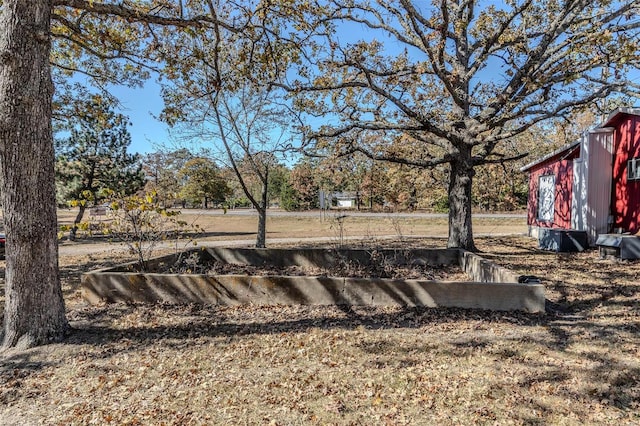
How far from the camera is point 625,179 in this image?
35.1 ft

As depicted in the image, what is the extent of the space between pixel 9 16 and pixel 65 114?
21.7 ft

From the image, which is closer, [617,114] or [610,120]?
[617,114]

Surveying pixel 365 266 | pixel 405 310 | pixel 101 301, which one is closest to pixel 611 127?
pixel 365 266

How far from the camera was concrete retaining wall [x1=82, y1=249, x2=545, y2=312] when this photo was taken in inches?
205

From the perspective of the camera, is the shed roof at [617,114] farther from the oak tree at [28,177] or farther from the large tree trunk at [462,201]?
the oak tree at [28,177]

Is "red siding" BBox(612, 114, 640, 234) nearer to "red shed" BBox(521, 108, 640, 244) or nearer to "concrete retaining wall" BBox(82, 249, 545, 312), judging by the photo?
"red shed" BBox(521, 108, 640, 244)

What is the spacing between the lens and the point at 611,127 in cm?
1122

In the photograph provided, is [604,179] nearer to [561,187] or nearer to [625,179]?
[625,179]

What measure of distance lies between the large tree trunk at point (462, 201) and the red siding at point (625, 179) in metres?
4.02

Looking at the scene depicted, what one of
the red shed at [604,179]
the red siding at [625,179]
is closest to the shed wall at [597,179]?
the red shed at [604,179]

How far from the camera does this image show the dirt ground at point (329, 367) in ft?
9.41

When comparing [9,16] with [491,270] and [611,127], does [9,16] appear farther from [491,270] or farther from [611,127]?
[611,127]

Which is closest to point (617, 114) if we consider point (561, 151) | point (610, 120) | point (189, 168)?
point (610, 120)

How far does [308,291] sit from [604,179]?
10.4m
